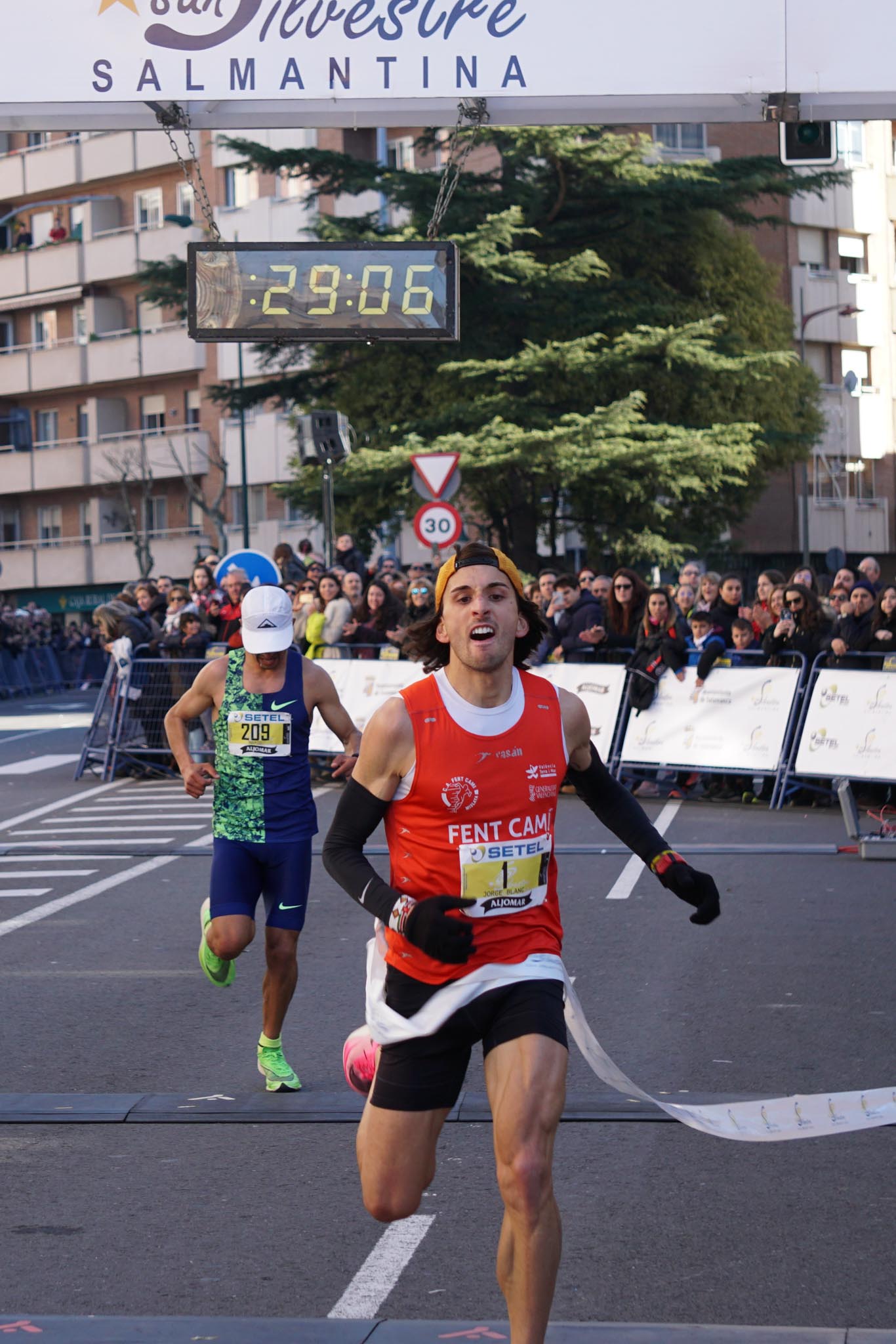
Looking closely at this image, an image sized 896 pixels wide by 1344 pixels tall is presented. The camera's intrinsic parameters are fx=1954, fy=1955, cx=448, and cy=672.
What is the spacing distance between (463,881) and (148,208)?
6397 centimetres

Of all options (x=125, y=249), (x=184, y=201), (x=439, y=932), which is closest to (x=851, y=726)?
(x=439, y=932)

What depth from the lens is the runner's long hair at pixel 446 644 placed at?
15.3 feet

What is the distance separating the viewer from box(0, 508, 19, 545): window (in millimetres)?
70625

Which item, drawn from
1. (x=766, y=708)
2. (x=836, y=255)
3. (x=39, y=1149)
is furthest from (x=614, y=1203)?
(x=836, y=255)

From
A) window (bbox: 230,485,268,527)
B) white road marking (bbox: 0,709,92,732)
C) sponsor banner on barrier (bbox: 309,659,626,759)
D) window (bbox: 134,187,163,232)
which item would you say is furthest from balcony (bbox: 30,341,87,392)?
sponsor banner on barrier (bbox: 309,659,626,759)

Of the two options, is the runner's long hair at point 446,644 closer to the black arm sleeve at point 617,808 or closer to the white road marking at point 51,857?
the black arm sleeve at point 617,808

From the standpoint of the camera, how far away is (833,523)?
58781 mm

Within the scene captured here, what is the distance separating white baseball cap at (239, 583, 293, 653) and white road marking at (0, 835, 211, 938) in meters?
4.10

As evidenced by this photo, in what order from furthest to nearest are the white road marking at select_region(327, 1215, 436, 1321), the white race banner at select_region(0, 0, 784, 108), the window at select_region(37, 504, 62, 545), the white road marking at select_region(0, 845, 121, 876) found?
the window at select_region(37, 504, 62, 545) < the white road marking at select_region(0, 845, 121, 876) < the white race banner at select_region(0, 0, 784, 108) < the white road marking at select_region(327, 1215, 436, 1321)

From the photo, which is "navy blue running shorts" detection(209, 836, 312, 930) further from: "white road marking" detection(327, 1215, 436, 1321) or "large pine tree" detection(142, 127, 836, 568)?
"large pine tree" detection(142, 127, 836, 568)

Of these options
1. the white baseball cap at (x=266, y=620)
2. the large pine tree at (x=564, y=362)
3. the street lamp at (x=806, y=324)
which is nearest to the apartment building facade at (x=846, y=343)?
the street lamp at (x=806, y=324)

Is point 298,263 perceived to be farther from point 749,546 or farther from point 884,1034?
point 749,546

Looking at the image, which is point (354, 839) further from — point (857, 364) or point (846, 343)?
point (857, 364)

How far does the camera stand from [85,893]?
41.1 feet
